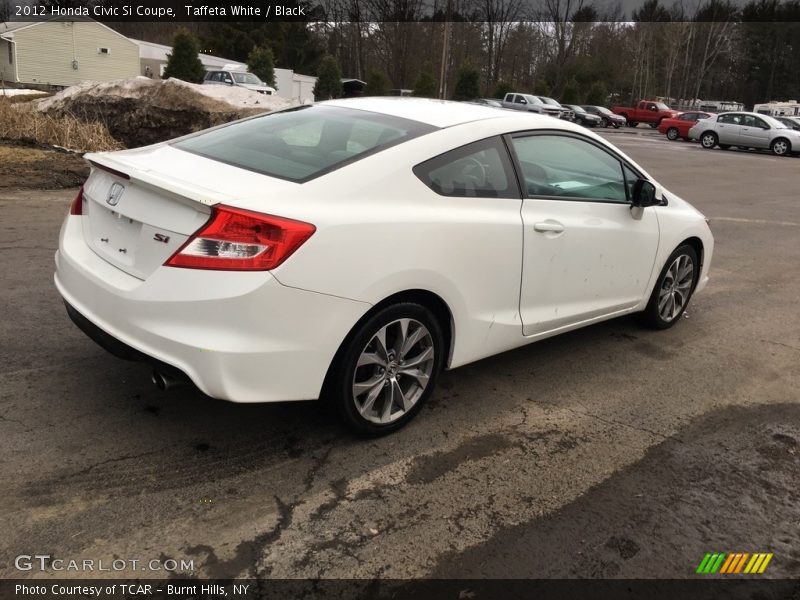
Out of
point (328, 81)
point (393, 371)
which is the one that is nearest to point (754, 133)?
point (328, 81)

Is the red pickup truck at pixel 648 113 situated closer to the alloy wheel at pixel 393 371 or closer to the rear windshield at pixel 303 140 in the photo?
the rear windshield at pixel 303 140

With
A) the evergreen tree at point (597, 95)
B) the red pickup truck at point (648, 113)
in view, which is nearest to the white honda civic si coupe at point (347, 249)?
the red pickup truck at point (648, 113)

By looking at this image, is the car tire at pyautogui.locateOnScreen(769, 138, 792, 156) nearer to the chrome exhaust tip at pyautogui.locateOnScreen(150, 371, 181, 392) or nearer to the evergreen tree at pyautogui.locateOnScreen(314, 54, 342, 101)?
the evergreen tree at pyautogui.locateOnScreen(314, 54, 342, 101)

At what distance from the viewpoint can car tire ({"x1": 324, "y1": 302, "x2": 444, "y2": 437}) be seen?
3.06 m

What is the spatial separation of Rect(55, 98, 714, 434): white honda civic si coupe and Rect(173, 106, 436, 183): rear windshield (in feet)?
0.05

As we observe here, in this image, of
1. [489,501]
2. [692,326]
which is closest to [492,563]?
[489,501]

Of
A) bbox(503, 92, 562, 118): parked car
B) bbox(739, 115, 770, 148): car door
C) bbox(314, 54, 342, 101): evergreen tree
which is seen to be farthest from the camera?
bbox(314, 54, 342, 101): evergreen tree

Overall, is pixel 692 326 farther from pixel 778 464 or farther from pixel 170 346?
pixel 170 346

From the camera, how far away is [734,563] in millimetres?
2672

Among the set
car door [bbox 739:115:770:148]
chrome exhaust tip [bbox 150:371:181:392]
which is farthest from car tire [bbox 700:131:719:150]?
chrome exhaust tip [bbox 150:371:181:392]

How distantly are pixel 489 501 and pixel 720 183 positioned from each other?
15.0m

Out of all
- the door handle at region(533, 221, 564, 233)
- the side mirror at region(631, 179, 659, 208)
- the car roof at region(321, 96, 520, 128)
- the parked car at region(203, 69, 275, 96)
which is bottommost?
the door handle at region(533, 221, 564, 233)

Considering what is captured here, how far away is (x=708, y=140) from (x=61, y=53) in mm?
39605

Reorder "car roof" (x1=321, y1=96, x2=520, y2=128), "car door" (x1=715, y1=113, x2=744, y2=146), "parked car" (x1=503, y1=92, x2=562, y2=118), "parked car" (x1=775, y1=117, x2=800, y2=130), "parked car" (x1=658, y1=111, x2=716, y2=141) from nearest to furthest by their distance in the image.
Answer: "car roof" (x1=321, y1=96, x2=520, y2=128) → "car door" (x1=715, y1=113, x2=744, y2=146) → "parked car" (x1=775, y1=117, x2=800, y2=130) → "parked car" (x1=658, y1=111, x2=716, y2=141) → "parked car" (x1=503, y1=92, x2=562, y2=118)
